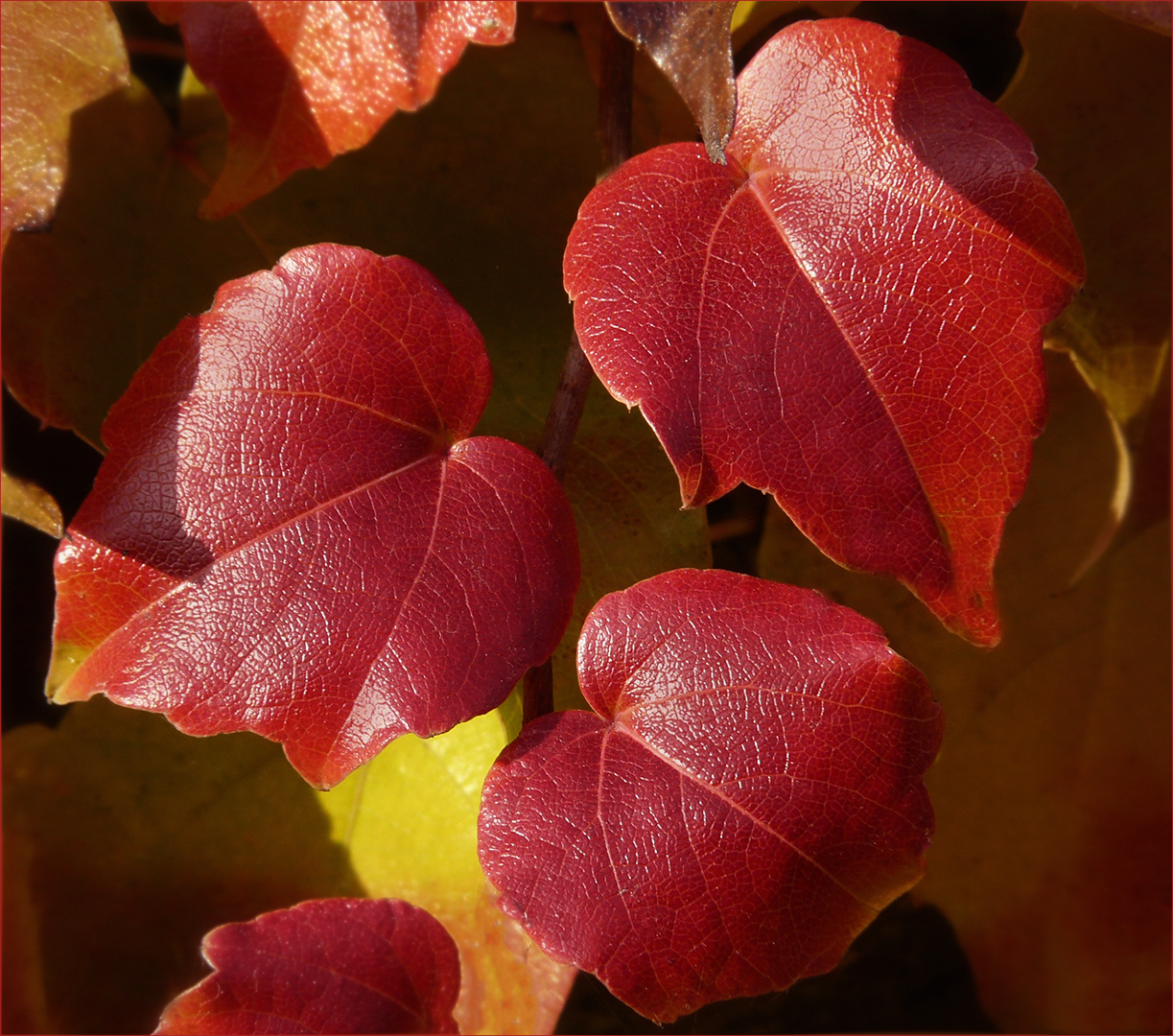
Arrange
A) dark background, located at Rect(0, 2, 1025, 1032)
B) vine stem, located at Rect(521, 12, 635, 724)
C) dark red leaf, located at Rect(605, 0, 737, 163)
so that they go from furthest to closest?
dark background, located at Rect(0, 2, 1025, 1032), vine stem, located at Rect(521, 12, 635, 724), dark red leaf, located at Rect(605, 0, 737, 163)

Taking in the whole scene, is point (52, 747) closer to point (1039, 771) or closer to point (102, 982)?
point (102, 982)

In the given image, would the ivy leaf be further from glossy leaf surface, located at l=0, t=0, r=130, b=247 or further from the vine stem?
the vine stem

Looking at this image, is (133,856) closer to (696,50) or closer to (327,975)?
(327,975)

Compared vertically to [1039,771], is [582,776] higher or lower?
higher

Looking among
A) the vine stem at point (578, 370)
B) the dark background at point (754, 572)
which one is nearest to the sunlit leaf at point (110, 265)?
the dark background at point (754, 572)

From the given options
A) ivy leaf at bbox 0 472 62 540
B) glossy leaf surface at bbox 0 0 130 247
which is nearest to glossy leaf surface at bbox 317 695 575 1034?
ivy leaf at bbox 0 472 62 540

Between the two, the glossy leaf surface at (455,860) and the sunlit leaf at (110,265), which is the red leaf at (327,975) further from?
the sunlit leaf at (110,265)

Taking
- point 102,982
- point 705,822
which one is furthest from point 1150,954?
point 102,982

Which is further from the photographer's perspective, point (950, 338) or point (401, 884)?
point (401, 884)
